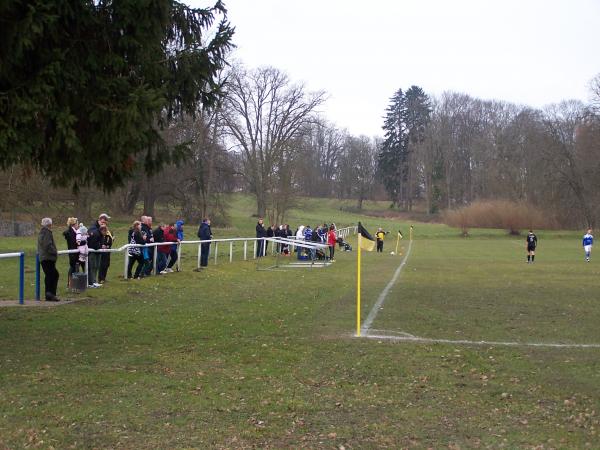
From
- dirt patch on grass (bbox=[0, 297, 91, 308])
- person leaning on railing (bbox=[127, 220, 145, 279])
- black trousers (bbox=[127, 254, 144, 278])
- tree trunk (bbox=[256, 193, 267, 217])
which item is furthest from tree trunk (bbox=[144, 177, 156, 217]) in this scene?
dirt patch on grass (bbox=[0, 297, 91, 308])

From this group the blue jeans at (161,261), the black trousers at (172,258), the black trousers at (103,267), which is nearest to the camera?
the black trousers at (103,267)

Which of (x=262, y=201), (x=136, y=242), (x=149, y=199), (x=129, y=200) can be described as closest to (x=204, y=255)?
(x=136, y=242)

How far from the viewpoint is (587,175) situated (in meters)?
66.8

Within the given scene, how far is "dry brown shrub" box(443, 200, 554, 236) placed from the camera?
68688 mm

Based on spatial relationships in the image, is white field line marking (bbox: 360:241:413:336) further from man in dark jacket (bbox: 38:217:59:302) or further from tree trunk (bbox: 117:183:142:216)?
tree trunk (bbox: 117:183:142:216)

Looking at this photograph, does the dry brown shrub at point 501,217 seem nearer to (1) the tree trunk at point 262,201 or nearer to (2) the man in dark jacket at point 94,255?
(1) the tree trunk at point 262,201

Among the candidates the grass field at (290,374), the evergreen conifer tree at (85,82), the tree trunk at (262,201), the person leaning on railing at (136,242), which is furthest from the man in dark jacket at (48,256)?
the tree trunk at (262,201)

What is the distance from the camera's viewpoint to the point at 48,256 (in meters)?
12.7

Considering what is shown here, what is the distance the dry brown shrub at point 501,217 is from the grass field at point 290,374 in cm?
5675

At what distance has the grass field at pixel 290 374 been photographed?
538 cm

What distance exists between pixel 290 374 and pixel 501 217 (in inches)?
2599

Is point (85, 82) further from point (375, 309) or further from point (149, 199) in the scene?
point (149, 199)

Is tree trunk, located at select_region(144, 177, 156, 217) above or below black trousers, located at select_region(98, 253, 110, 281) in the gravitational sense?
above

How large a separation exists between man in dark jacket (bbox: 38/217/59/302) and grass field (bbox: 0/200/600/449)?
87 centimetres
